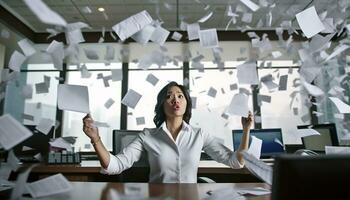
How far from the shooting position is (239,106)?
1323 mm

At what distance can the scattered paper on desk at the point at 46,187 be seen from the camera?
92 centimetres

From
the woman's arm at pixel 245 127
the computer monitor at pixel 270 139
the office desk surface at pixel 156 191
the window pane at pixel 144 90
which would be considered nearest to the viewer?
the office desk surface at pixel 156 191

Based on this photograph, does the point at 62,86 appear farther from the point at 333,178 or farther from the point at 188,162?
the point at 188,162

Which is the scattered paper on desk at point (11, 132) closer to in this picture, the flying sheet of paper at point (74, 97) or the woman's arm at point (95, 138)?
the flying sheet of paper at point (74, 97)

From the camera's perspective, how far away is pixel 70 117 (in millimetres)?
5070

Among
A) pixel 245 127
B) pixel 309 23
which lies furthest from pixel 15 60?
pixel 309 23

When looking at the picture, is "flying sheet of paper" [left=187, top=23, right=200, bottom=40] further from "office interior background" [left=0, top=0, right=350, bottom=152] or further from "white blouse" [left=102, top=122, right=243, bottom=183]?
"office interior background" [left=0, top=0, right=350, bottom=152]

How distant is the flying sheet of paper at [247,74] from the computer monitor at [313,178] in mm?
851

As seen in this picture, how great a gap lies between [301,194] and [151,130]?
1259 mm

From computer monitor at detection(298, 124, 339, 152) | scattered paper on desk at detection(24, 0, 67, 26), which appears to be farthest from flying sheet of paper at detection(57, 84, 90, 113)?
computer monitor at detection(298, 124, 339, 152)

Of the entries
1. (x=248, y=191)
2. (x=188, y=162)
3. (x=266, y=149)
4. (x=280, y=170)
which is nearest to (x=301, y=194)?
(x=280, y=170)

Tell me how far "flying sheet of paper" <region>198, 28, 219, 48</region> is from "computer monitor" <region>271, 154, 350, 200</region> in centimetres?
105

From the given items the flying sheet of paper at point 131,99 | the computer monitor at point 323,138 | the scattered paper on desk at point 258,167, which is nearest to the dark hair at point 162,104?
the flying sheet of paper at point 131,99

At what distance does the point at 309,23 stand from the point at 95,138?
117 cm
